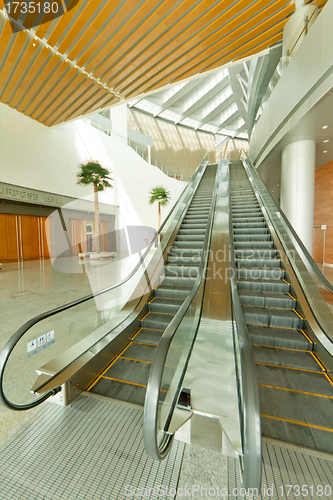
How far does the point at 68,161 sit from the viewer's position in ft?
48.8

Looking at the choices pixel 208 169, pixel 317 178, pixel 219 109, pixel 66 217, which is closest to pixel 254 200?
pixel 317 178

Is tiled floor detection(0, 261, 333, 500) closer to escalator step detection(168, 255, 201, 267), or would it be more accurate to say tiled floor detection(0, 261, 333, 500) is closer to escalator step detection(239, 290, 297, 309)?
escalator step detection(239, 290, 297, 309)

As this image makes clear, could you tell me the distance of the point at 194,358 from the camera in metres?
2.65

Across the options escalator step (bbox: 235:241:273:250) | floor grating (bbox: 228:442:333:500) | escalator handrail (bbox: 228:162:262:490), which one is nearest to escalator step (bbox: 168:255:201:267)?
escalator step (bbox: 235:241:273:250)

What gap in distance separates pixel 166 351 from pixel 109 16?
394 inches

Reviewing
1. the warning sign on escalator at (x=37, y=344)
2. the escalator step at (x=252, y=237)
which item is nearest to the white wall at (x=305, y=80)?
the escalator step at (x=252, y=237)

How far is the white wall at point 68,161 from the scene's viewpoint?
11.8m

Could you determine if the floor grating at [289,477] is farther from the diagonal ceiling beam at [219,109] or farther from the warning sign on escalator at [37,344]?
the diagonal ceiling beam at [219,109]

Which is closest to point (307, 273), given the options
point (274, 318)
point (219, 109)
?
point (274, 318)

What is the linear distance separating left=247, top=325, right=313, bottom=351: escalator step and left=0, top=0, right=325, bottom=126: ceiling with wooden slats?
349 inches

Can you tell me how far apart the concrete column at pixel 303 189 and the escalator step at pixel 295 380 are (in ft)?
18.8

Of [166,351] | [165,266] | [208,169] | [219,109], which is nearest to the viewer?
[166,351]

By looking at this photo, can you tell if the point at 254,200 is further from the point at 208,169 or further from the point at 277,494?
the point at 277,494

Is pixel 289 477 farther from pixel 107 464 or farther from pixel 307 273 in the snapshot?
pixel 307 273
